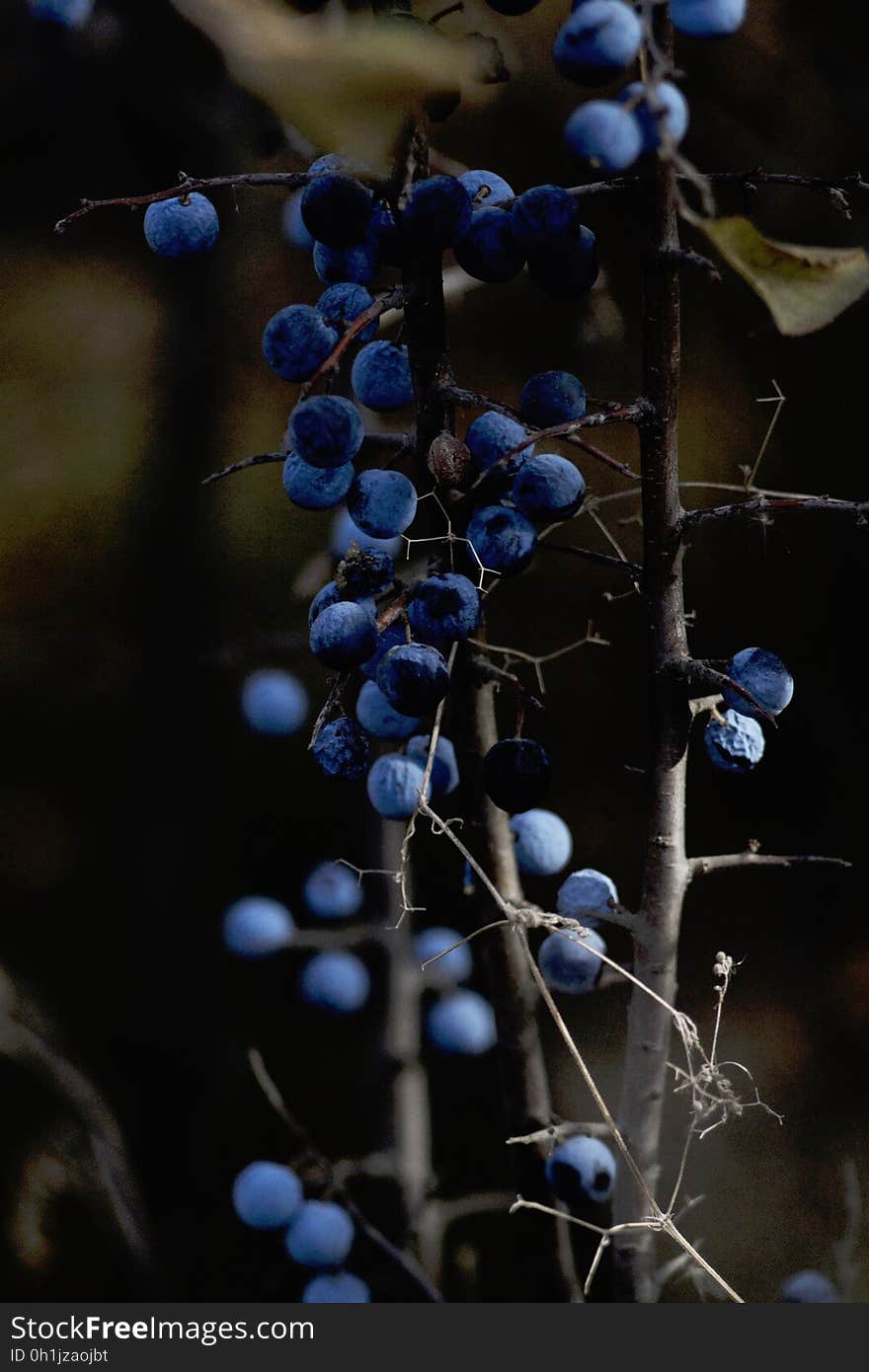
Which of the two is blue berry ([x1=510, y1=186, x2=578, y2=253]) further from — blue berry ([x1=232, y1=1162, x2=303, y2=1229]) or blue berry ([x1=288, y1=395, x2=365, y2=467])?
blue berry ([x1=232, y1=1162, x2=303, y2=1229])

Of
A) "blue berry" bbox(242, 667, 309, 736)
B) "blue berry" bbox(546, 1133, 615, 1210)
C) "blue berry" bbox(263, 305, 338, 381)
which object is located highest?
"blue berry" bbox(263, 305, 338, 381)

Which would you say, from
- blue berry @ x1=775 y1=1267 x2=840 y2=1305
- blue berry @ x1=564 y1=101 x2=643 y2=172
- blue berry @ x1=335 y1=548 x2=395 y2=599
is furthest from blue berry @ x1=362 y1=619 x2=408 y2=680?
blue berry @ x1=775 y1=1267 x2=840 y2=1305

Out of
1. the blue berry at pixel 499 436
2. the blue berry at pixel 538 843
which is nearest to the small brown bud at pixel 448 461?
the blue berry at pixel 499 436

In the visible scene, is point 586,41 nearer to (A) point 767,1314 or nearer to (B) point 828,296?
(B) point 828,296

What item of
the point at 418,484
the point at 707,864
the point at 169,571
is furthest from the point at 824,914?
the point at 169,571

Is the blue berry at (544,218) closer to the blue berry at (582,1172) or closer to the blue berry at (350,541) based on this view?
the blue berry at (350,541)

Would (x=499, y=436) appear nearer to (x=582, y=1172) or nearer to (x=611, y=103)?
(x=611, y=103)

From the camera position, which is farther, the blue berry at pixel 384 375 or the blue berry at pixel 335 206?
the blue berry at pixel 384 375

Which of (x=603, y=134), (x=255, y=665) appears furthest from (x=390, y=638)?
(x=255, y=665)
